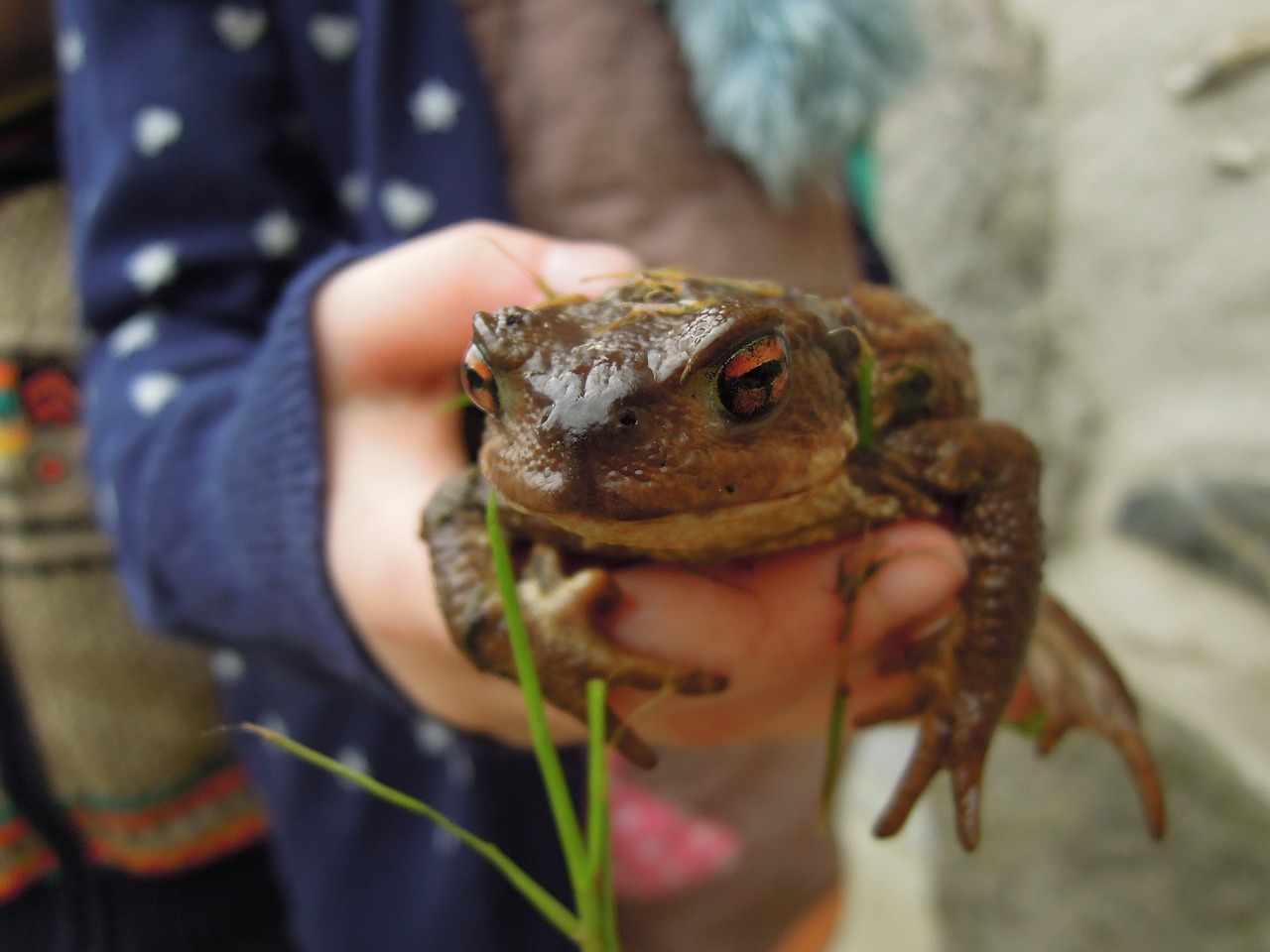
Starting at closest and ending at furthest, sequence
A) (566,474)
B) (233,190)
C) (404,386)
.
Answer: (566,474), (404,386), (233,190)

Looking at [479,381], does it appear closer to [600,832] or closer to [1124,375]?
[600,832]

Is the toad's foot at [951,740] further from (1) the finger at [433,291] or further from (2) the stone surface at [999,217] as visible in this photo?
(2) the stone surface at [999,217]

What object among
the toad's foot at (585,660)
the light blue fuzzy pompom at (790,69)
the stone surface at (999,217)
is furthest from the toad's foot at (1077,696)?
the stone surface at (999,217)

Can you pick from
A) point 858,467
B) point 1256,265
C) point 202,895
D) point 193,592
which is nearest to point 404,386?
point 193,592

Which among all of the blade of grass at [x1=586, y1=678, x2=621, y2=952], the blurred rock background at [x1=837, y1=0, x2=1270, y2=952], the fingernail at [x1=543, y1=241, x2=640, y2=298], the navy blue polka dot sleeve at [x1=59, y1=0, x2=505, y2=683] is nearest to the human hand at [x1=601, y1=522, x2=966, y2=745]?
the blade of grass at [x1=586, y1=678, x2=621, y2=952]

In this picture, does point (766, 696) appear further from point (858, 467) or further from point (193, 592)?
point (193, 592)

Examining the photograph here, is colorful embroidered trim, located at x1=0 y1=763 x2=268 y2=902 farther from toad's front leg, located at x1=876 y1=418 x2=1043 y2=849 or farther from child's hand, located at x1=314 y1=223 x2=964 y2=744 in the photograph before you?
toad's front leg, located at x1=876 y1=418 x2=1043 y2=849
